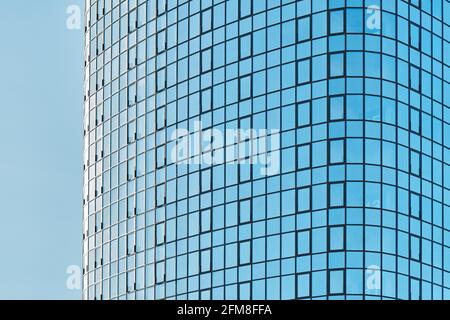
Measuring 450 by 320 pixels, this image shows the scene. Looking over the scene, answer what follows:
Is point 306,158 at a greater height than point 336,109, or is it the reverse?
point 336,109

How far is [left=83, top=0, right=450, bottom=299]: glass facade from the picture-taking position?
79.5m

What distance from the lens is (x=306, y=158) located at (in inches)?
3191

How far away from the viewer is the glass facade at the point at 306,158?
7950cm

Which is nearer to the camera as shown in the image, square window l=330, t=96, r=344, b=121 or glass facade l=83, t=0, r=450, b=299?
glass facade l=83, t=0, r=450, b=299

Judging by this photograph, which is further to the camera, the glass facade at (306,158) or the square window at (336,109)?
the square window at (336,109)

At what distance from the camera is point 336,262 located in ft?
257

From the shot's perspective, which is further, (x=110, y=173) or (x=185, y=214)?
(x=110, y=173)

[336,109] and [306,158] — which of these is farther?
[306,158]
